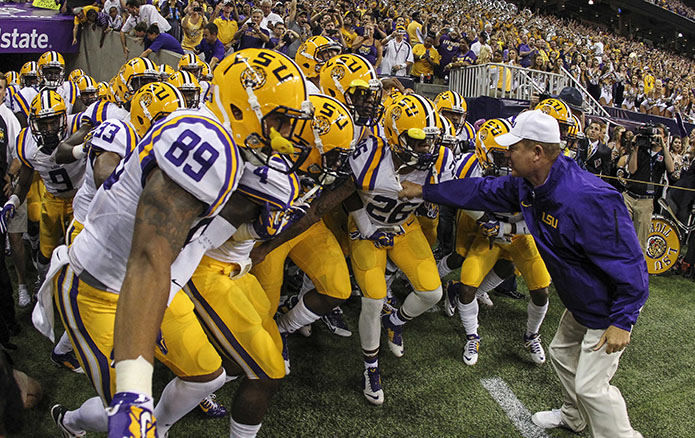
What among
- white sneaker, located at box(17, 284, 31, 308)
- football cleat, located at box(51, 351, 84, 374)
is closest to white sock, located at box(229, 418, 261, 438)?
football cleat, located at box(51, 351, 84, 374)

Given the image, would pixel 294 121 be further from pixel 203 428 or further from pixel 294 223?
pixel 203 428

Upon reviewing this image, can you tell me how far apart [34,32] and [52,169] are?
9.00m

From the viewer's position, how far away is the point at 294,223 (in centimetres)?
319

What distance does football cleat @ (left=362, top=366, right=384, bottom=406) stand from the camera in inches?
138

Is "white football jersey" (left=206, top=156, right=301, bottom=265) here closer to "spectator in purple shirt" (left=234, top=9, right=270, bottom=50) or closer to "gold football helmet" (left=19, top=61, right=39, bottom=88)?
"gold football helmet" (left=19, top=61, right=39, bottom=88)

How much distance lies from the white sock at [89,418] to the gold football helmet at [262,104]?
133cm

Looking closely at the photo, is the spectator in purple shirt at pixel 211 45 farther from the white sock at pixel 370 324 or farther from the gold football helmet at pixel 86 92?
the white sock at pixel 370 324

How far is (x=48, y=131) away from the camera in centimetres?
411

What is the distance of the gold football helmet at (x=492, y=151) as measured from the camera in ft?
13.3

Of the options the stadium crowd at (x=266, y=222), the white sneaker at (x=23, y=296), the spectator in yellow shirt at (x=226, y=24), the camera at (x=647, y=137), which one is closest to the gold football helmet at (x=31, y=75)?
the stadium crowd at (x=266, y=222)

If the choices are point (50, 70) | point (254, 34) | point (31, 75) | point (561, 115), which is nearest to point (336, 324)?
point (561, 115)

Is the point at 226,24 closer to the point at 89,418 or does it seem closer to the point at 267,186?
the point at 267,186

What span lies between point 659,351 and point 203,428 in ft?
12.2

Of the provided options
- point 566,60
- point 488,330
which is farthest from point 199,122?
point 566,60
